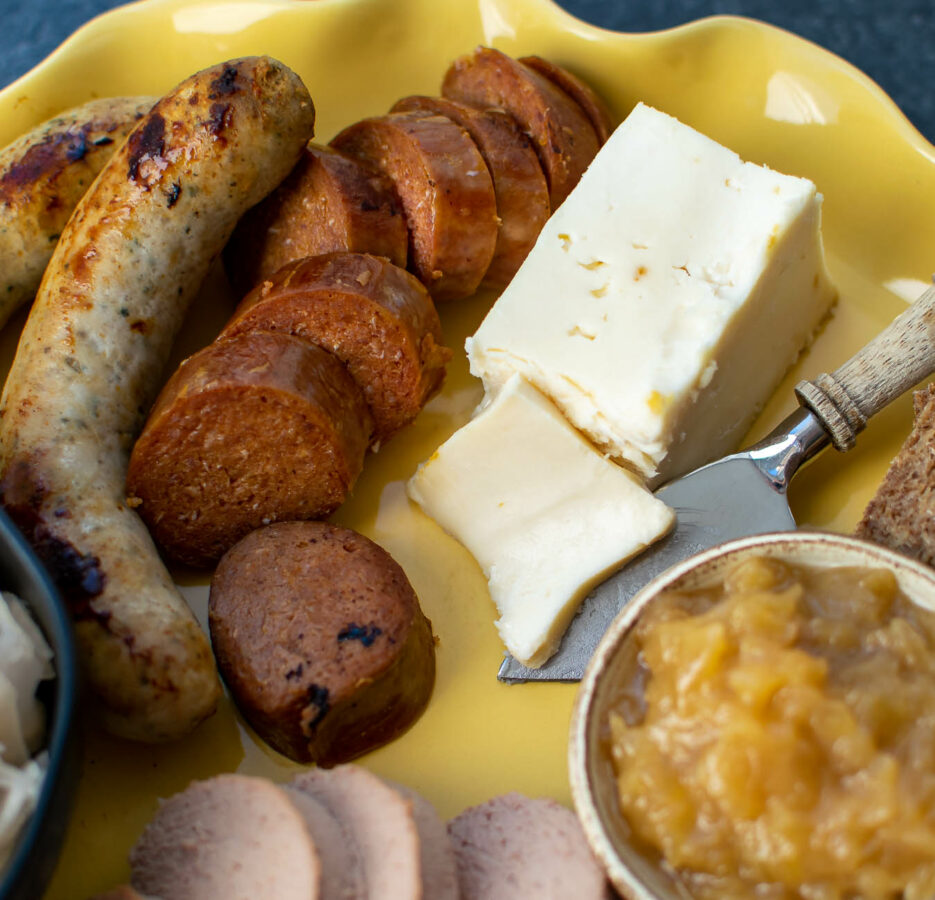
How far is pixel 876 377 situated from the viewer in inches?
103

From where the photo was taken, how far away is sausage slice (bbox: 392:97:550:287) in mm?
2875

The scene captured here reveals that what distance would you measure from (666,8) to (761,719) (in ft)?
9.85

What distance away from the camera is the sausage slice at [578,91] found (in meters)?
3.05

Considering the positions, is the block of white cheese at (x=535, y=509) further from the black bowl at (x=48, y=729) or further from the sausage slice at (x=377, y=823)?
the black bowl at (x=48, y=729)

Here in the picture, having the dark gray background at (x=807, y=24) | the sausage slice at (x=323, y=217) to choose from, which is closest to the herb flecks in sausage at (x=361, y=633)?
the sausage slice at (x=323, y=217)

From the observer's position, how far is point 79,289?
8.66ft

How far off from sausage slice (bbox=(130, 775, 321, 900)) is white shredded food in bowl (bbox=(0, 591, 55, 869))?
0.33 m

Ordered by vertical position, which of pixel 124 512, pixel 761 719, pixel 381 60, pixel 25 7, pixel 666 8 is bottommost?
pixel 761 719

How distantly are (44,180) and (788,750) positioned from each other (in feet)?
7.82

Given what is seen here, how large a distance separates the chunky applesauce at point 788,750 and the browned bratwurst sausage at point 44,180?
2027 millimetres

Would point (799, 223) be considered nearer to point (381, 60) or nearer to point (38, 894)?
point (381, 60)

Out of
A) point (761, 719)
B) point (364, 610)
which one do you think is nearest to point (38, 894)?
point (364, 610)

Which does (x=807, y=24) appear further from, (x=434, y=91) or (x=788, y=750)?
(x=788, y=750)

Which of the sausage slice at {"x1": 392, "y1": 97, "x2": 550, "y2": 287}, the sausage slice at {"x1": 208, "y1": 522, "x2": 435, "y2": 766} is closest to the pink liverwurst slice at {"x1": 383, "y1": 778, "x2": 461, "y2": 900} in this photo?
the sausage slice at {"x1": 208, "y1": 522, "x2": 435, "y2": 766}
